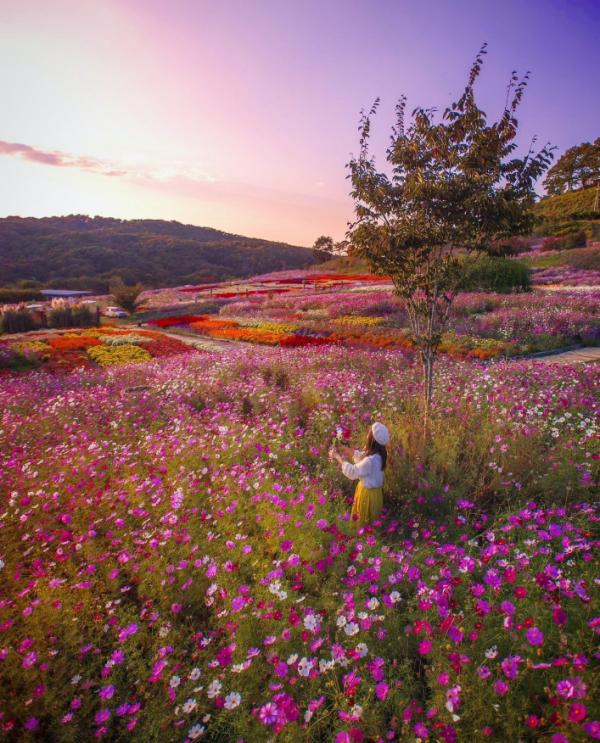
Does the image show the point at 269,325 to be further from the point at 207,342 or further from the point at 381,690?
the point at 381,690

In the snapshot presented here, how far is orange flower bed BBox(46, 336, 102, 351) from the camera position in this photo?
52.8 feet

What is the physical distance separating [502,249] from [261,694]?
5.21 m

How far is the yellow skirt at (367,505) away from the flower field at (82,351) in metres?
10.5

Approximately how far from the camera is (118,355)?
47.4 ft

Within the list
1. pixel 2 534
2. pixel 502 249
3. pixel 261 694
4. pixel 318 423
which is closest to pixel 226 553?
pixel 261 694

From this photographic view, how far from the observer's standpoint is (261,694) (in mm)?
2426

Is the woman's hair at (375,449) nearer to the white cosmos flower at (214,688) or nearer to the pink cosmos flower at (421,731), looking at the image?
the pink cosmos flower at (421,731)

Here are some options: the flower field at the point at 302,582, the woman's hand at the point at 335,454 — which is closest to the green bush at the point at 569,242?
the flower field at the point at 302,582

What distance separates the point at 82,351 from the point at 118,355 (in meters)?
2.46

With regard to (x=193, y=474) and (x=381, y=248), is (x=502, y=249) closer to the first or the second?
(x=381, y=248)

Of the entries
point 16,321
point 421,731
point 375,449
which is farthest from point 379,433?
point 16,321

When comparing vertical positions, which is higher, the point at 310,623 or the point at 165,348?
the point at 310,623

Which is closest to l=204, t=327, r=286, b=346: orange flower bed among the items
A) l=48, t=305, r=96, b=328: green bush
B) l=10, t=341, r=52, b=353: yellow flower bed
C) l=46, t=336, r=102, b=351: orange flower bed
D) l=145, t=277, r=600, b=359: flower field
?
l=145, t=277, r=600, b=359: flower field

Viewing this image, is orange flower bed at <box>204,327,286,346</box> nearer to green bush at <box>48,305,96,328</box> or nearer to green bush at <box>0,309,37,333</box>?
green bush at <box>48,305,96,328</box>
